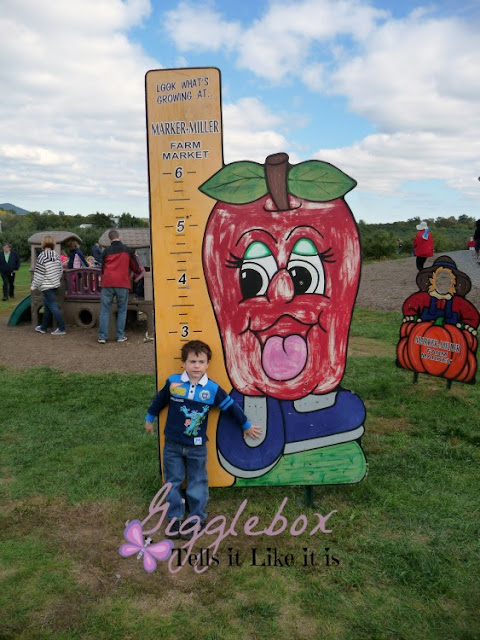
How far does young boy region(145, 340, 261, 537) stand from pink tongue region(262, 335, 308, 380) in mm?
324

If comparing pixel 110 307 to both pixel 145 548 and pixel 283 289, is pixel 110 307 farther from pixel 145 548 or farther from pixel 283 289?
pixel 145 548

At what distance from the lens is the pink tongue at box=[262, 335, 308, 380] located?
340 centimetres

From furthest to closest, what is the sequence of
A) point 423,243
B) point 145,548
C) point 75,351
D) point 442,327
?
point 423,243, point 75,351, point 442,327, point 145,548

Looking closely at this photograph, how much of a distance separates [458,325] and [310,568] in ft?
12.2

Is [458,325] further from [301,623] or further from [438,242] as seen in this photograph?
[438,242]

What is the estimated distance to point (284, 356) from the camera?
3416mm

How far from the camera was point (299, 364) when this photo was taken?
3.42 meters

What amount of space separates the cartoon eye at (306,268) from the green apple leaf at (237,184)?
402 millimetres

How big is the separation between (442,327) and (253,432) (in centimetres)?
338

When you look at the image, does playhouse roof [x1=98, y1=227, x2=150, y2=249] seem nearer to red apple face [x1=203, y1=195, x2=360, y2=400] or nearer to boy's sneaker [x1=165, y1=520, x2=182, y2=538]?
red apple face [x1=203, y1=195, x2=360, y2=400]

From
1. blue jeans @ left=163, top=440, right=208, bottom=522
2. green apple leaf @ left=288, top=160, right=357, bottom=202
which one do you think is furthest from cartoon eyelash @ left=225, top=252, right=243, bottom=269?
blue jeans @ left=163, top=440, right=208, bottom=522

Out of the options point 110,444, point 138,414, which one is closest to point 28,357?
point 138,414

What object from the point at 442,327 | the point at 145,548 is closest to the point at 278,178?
the point at 145,548

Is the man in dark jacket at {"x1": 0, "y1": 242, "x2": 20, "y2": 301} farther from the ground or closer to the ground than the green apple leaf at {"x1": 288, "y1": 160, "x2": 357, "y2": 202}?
closer to the ground
